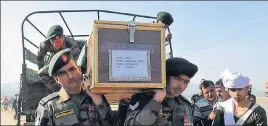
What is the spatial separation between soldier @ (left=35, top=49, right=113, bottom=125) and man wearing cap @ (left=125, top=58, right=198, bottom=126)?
1.01 ft

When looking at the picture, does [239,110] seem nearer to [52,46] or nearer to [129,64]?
[129,64]

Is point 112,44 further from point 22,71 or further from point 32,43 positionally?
point 32,43

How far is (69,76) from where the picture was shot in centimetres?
346

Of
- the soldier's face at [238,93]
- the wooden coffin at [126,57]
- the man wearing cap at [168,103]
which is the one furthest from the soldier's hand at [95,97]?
the soldier's face at [238,93]

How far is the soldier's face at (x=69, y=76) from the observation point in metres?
3.47

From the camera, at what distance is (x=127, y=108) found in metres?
3.65

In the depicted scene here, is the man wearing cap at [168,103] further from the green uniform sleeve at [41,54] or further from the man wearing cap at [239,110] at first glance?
the green uniform sleeve at [41,54]

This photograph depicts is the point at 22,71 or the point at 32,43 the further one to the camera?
the point at 32,43

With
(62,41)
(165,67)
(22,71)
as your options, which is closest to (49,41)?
(62,41)

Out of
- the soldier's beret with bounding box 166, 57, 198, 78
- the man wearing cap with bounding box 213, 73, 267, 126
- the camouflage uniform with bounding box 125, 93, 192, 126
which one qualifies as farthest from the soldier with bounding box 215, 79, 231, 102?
the soldier's beret with bounding box 166, 57, 198, 78

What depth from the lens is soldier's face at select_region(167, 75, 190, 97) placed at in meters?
3.51

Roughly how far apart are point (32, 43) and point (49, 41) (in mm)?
1271

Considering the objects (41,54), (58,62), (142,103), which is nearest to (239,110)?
(142,103)

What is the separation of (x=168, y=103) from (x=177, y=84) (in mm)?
242
